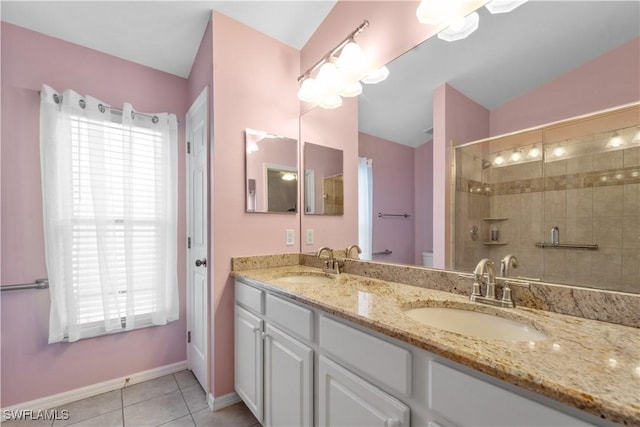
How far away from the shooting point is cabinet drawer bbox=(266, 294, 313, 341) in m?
1.16

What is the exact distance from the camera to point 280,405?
1328mm

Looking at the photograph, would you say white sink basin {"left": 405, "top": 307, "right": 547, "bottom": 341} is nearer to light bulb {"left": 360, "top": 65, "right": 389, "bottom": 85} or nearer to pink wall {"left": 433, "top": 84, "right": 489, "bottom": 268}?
pink wall {"left": 433, "top": 84, "right": 489, "bottom": 268}

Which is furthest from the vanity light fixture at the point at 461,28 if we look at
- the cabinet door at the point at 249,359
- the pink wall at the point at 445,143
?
the cabinet door at the point at 249,359

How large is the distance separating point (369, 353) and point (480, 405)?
1.09 ft

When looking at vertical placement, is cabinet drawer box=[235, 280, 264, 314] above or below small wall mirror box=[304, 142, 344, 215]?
below

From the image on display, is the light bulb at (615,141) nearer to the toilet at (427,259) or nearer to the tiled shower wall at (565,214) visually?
the tiled shower wall at (565,214)

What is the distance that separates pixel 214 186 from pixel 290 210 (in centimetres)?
57

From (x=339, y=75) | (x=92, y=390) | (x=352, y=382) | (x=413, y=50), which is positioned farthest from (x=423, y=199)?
(x=92, y=390)

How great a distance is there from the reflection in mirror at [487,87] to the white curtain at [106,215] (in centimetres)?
156

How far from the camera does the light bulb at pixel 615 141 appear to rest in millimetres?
835

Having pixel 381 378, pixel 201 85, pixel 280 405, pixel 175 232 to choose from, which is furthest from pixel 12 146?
pixel 381 378

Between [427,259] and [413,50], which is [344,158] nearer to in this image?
[413,50]

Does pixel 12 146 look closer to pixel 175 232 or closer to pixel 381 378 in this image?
pixel 175 232

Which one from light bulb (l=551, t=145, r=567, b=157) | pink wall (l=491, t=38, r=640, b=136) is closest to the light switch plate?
pink wall (l=491, t=38, r=640, b=136)
